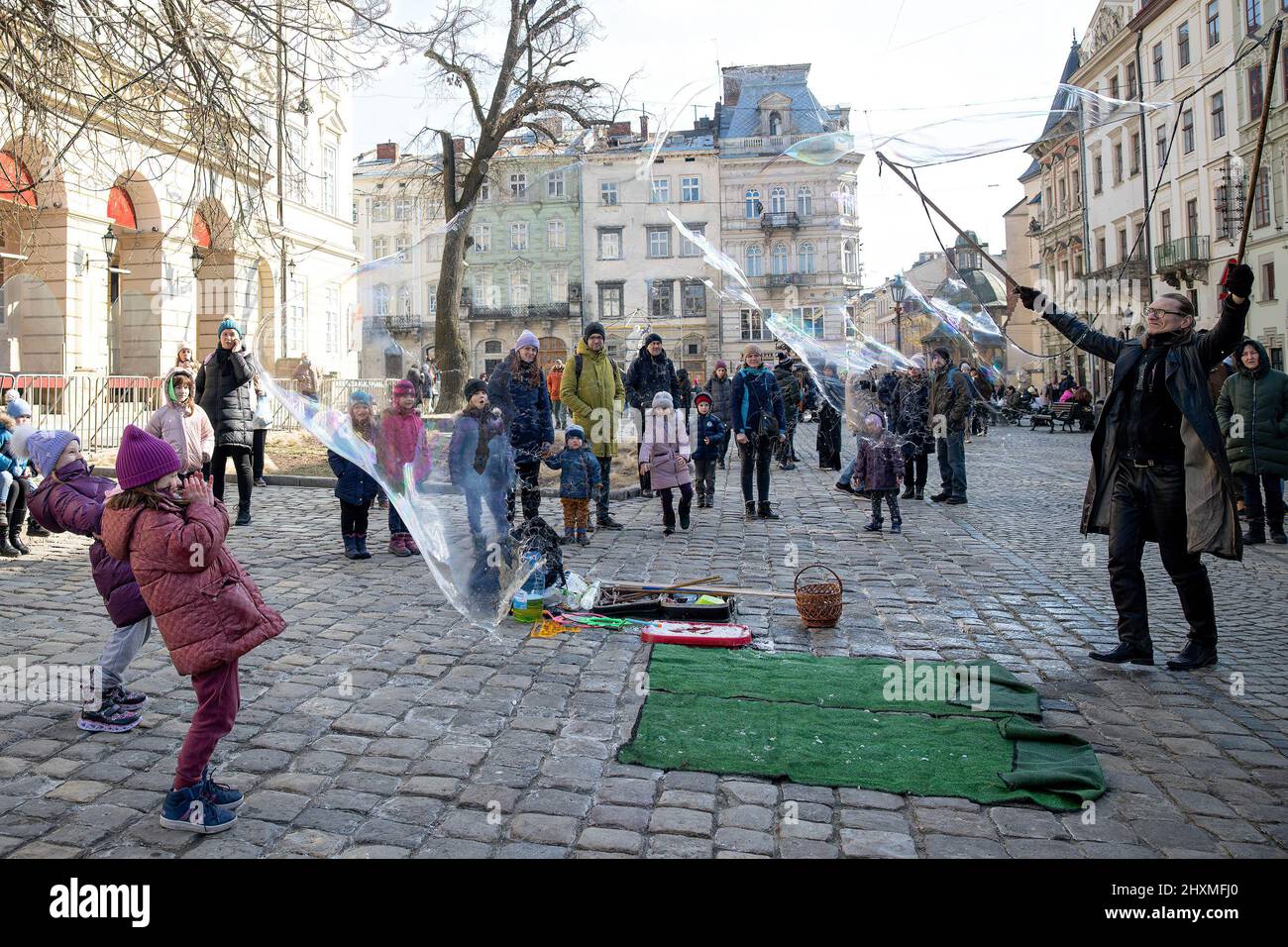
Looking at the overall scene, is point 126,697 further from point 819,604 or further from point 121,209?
point 121,209

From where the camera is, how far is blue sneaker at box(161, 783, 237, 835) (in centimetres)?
353

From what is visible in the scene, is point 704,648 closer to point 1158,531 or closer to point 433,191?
point 1158,531

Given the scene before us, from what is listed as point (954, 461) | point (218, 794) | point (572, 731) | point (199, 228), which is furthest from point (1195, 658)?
point (199, 228)

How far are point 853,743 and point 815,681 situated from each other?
3.05 feet

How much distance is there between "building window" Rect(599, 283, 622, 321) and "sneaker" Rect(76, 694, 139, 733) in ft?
15.0

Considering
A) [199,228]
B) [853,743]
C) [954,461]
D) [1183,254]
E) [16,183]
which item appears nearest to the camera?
[853,743]

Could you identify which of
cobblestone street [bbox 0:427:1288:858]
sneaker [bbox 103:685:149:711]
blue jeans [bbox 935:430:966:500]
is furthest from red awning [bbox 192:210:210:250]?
blue jeans [bbox 935:430:966:500]

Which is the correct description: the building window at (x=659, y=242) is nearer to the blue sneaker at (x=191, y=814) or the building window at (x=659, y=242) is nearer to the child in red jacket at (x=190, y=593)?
the child in red jacket at (x=190, y=593)

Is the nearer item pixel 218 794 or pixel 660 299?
pixel 218 794

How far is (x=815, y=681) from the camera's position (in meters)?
5.43

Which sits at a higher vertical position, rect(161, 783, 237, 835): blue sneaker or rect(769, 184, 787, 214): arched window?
rect(769, 184, 787, 214): arched window

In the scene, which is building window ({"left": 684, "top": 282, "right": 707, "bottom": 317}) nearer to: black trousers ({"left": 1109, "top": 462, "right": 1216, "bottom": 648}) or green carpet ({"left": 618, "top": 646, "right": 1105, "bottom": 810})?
black trousers ({"left": 1109, "top": 462, "right": 1216, "bottom": 648})

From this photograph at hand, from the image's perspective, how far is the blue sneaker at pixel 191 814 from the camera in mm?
3531

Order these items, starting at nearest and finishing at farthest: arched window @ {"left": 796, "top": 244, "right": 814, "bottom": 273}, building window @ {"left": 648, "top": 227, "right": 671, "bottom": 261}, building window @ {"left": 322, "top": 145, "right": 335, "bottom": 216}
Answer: building window @ {"left": 648, "top": 227, "right": 671, "bottom": 261} < arched window @ {"left": 796, "top": 244, "right": 814, "bottom": 273} < building window @ {"left": 322, "top": 145, "right": 335, "bottom": 216}
